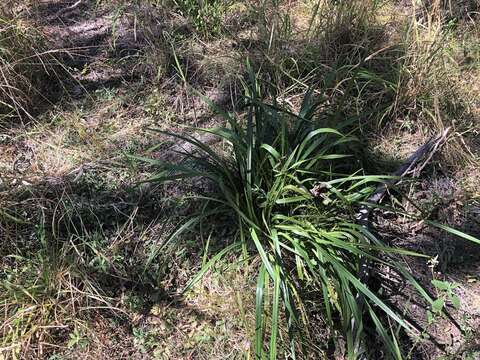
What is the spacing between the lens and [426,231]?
7.32ft

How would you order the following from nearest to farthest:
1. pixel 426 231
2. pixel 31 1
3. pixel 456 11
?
pixel 426 231
pixel 31 1
pixel 456 11

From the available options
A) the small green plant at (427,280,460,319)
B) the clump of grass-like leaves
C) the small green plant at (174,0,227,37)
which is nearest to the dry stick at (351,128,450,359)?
the clump of grass-like leaves

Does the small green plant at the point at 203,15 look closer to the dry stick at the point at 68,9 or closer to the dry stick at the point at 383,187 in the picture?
the dry stick at the point at 68,9

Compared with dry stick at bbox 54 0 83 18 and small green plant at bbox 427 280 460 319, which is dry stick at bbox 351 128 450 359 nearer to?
small green plant at bbox 427 280 460 319

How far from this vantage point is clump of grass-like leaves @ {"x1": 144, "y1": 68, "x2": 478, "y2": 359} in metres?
1.80

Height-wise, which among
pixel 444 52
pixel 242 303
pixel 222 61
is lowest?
pixel 242 303

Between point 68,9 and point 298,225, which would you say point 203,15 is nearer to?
point 68,9

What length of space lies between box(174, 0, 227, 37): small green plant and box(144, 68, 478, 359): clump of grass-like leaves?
1069 millimetres

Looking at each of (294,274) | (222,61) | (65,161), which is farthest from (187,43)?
(294,274)

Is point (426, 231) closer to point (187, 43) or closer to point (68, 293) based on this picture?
point (68, 293)

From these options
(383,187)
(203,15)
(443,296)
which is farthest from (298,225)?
(203,15)

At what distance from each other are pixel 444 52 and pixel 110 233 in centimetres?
224

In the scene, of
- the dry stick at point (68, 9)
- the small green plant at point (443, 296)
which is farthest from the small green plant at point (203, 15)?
the small green plant at point (443, 296)

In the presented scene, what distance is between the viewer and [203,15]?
122 inches
